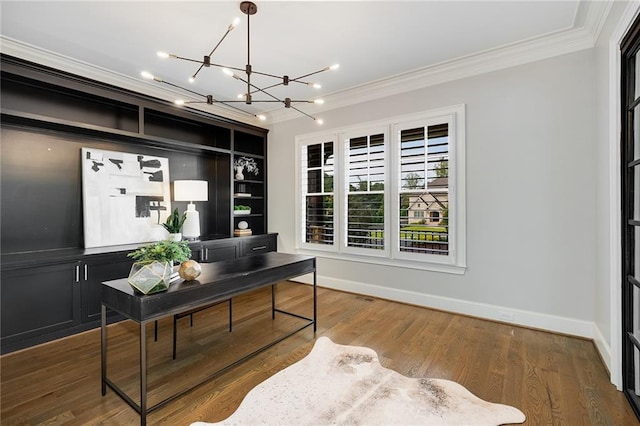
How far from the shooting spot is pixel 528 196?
122 inches

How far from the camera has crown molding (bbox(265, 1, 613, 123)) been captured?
2.68 meters

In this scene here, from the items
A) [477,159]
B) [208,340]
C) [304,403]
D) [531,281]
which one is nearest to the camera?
[304,403]

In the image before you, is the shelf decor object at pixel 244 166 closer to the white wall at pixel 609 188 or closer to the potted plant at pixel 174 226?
the potted plant at pixel 174 226

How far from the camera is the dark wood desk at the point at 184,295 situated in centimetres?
175

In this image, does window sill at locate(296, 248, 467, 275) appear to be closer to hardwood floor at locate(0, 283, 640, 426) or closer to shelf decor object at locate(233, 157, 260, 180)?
hardwood floor at locate(0, 283, 640, 426)

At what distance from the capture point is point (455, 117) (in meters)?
3.49

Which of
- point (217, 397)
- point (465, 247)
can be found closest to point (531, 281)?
point (465, 247)

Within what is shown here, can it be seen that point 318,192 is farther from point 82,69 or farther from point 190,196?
point 82,69

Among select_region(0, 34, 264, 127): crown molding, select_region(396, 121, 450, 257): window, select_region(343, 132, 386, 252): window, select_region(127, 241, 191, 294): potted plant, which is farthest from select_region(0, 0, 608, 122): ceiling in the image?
select_region(127, 241, 191, 294): potted plant

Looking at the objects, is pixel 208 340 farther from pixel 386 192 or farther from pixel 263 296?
pixel 386 192

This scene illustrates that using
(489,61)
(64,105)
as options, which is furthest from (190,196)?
(489,61)

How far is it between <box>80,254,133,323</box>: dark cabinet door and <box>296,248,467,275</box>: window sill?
8.33ft

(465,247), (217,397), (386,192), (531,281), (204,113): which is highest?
(204,113)

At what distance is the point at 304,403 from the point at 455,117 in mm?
3232
